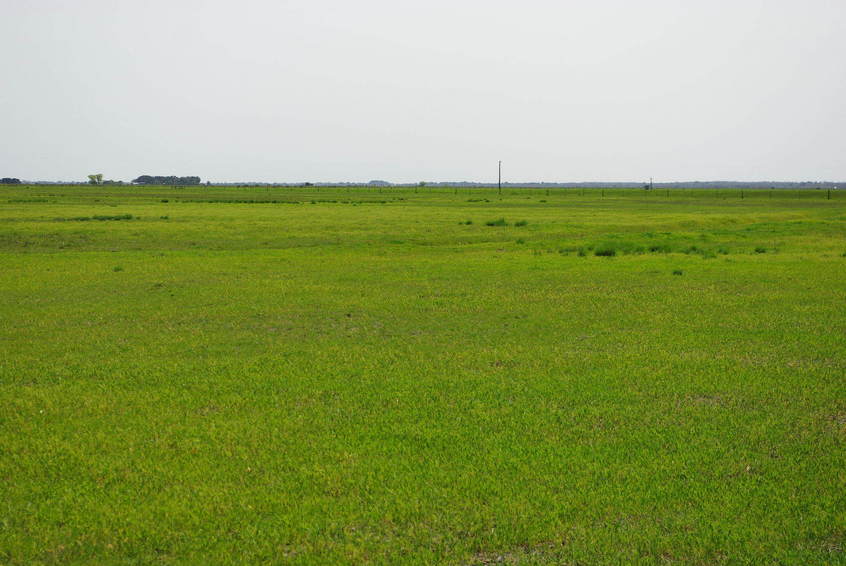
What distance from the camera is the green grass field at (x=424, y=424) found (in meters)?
6.02

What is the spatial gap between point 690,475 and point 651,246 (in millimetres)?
26133

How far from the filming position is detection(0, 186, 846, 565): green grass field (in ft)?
19.7

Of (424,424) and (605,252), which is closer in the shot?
(424,424)

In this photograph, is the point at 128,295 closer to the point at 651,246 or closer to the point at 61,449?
the point at 61,449

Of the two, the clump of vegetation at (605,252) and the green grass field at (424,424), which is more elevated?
the clump of vegetation at (605,252)

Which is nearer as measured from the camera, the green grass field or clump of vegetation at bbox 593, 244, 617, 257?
the green grass field

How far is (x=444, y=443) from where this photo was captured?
8008 millimetres

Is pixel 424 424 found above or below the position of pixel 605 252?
below

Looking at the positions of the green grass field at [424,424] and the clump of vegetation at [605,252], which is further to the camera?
the clump of vegetation at [605,252]

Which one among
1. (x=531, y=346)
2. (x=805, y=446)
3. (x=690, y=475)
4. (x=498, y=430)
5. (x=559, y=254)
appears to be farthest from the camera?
(x=559, y=254)

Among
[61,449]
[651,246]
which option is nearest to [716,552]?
[61,449]

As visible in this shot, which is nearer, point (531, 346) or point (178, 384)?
point (178, 384)

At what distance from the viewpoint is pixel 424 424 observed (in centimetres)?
858

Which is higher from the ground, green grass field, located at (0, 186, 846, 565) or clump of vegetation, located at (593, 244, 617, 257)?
clump of vegetation, located at (593, 244, 617, 257)
